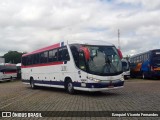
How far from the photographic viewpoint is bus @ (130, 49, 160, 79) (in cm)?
3359

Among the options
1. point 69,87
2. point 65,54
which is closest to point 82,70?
point 69,87

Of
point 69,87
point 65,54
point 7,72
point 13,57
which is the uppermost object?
point 13,57

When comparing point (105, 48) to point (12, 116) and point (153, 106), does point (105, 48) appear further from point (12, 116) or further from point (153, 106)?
point (12, 116)

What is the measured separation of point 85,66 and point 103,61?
3.27 ft

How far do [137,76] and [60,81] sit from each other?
912 inches

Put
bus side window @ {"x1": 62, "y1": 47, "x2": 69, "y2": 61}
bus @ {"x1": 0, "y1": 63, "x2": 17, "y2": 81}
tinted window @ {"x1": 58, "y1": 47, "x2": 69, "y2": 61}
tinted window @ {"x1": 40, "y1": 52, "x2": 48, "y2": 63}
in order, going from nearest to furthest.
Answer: bus side window @ {"x1": 62, "y1": 47, "x2": 69, "y2": 61}
tinted window @ {"x1": 58, "y1": 47, "x2": 69, "y2": 61}
tinted window @ {"x1": 40, "y1": 52, "x2": 48, "y2": 63}
bus @ {"x1": 0, "y1": 63, "x2": 17, "y2": 81}

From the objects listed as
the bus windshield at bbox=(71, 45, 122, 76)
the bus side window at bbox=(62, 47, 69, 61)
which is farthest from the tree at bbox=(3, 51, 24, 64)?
the bus windshield at bbox=(71, 45, 122, 76)

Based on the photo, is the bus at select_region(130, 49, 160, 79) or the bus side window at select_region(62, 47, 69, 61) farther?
the bus at select_region(130, 49, 160, 79)

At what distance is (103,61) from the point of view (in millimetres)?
16750

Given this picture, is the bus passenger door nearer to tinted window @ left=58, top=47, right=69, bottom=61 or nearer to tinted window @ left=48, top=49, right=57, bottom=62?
tinted window @ left=58, top=47, right=69, bottom=61

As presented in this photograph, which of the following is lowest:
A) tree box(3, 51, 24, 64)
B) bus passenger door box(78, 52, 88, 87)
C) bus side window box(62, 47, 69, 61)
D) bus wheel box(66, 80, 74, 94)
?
bus wheel box(66, 80, 74, 94)

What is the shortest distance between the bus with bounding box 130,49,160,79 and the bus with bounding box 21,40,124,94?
15.7 metres

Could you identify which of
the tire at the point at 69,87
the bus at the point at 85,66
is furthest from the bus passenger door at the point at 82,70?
the tire at the point at 69,87

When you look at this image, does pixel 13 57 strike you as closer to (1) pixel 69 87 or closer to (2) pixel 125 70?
(2) pixel 125 70
